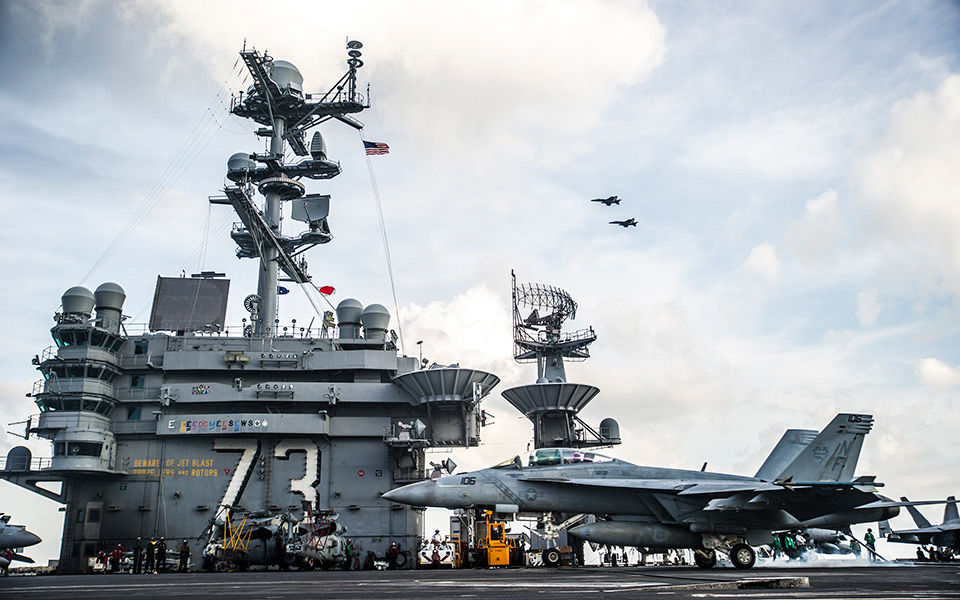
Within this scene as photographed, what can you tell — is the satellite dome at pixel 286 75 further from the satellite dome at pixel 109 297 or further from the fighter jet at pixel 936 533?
the fighter jet at pixel 936 533

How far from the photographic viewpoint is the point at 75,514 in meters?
31.7

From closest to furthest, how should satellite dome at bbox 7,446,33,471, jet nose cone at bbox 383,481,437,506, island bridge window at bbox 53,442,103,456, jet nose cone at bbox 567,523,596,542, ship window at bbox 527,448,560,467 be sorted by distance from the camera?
jet nose cone at bbox 567,523,596,542 < jet nose cone at bbox 383,481,437,506 < ship window at bbox 527,448,560,467 < island bridge window at bbox 53,442,103,456 < satellite dome at bbox 7,446,33,471

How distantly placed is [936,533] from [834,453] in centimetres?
2453

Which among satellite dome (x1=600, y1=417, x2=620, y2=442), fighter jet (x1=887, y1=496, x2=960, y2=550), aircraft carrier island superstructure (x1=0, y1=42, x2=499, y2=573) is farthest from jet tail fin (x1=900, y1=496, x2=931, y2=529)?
aircraft carrier island superstructure (x1=0, y1=42, x2=499, y2=573)

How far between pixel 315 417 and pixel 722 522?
20082 millimetres

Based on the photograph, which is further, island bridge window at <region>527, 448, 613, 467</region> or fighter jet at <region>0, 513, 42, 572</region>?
fighter jet at <region>0, 513, 42, 572</region>

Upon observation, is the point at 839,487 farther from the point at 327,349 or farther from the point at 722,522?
the point at 327,349

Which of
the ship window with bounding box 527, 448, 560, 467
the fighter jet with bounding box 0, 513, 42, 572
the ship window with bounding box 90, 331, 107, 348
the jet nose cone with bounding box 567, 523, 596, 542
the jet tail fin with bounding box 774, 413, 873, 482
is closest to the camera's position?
the jet nose cone with bounding box 567, 523, 596, 542

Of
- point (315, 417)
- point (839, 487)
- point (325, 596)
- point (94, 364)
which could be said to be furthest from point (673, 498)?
point (94, 364)

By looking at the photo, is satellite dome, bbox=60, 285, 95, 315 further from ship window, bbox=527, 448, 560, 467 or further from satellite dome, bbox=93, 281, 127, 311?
ship window, bbox=527, 448, 560, 467

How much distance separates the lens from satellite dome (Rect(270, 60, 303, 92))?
41062 millimetres

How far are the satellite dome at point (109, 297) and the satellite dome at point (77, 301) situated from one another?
1.47ft

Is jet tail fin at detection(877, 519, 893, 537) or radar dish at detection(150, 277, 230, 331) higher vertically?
radar dish at detection(150, 277, 230, 331)

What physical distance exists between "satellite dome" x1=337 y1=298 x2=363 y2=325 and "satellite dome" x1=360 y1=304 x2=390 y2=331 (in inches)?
17.6
